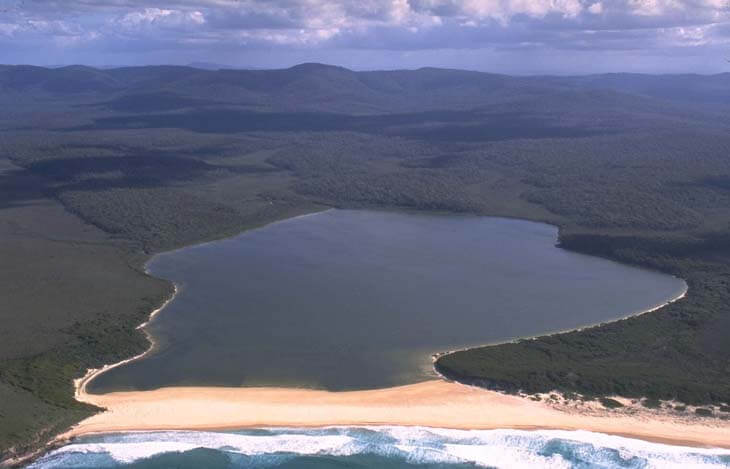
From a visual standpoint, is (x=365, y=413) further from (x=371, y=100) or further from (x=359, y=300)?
(x=371, y=100)

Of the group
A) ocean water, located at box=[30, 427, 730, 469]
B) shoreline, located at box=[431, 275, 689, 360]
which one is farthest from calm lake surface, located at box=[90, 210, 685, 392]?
ocean water, located at box=[30, 427, 730, 469]

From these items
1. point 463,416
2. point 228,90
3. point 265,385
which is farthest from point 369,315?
point 228,90

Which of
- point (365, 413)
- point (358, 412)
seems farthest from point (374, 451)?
point (358, 412)

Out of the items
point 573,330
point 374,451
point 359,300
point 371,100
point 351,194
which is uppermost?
point 371,100

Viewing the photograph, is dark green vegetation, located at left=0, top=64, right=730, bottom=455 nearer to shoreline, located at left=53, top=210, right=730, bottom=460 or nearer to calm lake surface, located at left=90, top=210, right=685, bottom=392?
shoreline, located at left=53, top=210, right=730, bottom=460

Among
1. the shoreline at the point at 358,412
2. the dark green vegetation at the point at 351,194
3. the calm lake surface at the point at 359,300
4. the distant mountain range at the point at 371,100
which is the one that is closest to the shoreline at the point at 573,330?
the calm lake surface at the point at 359,300

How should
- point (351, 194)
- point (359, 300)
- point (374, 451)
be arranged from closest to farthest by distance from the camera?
point (374, 451), point (359, 300), point (351, 194)

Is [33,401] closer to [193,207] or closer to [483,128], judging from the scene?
[193,207]
